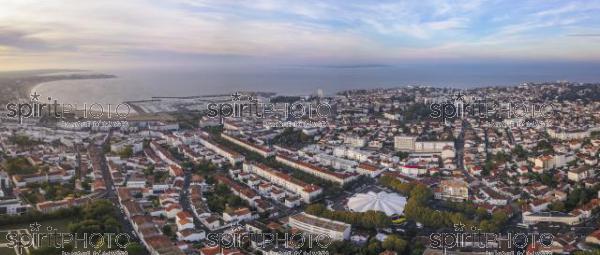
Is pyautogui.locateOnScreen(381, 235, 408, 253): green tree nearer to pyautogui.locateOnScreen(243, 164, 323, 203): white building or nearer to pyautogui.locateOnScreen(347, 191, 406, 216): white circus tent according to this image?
pyautogui.locateOnScreen(347, 191, 406, 216): white circus tent

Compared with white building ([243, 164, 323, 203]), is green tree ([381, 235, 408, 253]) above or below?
below

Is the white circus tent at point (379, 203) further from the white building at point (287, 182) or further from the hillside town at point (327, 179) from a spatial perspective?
the white building at point (287, 182)

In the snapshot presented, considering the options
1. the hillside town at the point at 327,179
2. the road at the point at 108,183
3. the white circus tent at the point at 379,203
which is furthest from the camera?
the white circus tent at the point at 379,203

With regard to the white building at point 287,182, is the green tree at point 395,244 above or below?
below

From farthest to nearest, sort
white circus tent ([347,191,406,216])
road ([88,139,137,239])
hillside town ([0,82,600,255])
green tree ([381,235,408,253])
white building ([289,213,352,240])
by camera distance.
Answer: white circus tent ([347,191,406,216]) < road ([88,139,137,239]) < hillside town ([0,82,600,255]) < white building ([289,213,352,240]) < green tree ([381,235,408,253])

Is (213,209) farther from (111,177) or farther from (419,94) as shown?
(419,94)

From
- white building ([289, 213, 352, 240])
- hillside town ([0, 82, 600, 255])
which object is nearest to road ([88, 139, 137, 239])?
hillside town ([0, 82, 600, 255])

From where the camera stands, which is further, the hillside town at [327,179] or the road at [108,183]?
the road at [108,183]

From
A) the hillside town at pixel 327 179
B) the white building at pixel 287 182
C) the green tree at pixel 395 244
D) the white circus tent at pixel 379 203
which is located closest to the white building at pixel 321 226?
the hillside town at pixel 327 179

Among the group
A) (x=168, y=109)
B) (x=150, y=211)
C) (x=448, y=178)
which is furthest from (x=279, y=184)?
(x=168, y=109)
